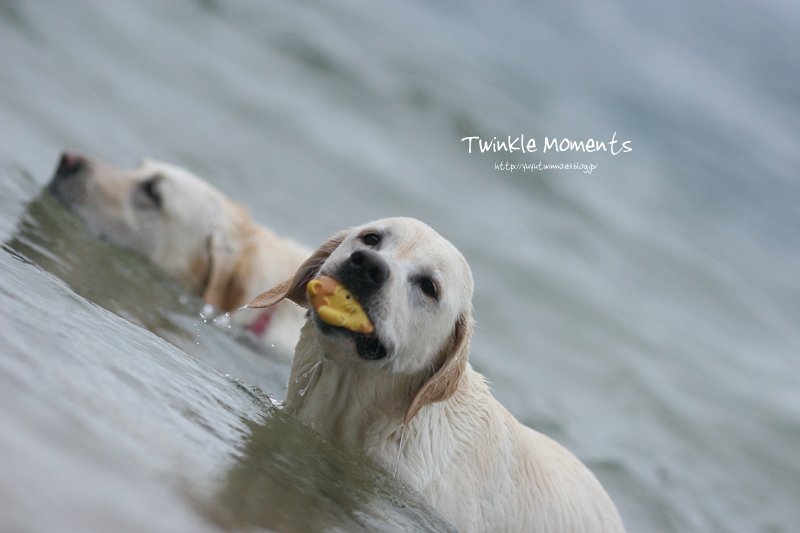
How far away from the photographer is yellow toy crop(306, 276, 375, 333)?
3688 millimetres

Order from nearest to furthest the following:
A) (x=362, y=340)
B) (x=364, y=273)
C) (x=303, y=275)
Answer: (x=364, y=273), (x=362, y=340), (x=303, y=275)

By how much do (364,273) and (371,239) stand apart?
1.68 feet

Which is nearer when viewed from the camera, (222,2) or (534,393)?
(534,393)

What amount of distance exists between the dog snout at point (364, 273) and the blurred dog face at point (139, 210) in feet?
12.7

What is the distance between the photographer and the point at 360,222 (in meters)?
12.7

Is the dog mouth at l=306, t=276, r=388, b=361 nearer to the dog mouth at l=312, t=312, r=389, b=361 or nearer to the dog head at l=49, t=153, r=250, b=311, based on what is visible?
the dog mouth at l=312, t=312, r=389, b=361

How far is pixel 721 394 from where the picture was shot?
13.5m

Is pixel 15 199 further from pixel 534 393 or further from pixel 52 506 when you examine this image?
pixel 534 393

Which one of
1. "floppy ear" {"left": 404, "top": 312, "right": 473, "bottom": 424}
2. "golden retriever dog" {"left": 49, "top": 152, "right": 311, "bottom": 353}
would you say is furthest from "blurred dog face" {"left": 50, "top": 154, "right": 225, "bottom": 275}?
"floppy ear" {"left": 404, "top": 312, "right": 473, "bottom": 424}

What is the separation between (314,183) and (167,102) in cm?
273

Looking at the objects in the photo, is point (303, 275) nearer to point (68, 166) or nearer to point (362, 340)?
point (362, 340)

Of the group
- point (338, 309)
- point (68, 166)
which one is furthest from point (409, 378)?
point (68, 166)

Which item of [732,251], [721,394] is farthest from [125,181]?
[732,251]

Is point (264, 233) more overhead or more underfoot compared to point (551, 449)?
more overhead
